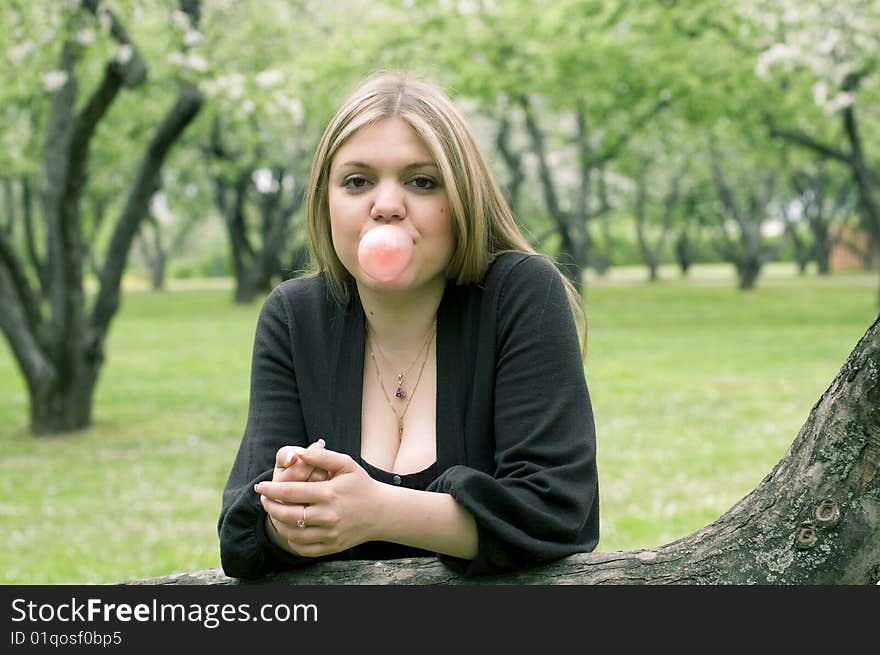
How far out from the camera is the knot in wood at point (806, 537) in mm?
1945

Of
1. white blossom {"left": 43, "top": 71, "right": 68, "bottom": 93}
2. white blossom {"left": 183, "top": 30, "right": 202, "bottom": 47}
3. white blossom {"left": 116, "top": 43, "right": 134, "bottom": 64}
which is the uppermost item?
white blossom {"left": 183, "top": 30, "right": 202, "bottom": 47}

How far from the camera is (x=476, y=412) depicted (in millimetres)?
2209

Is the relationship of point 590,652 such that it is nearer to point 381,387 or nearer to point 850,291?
point 381,387

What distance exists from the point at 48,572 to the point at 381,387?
5014 millimetres

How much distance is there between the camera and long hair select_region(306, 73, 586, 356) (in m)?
2.16

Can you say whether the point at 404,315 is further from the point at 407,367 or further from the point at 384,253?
the point at 384,253

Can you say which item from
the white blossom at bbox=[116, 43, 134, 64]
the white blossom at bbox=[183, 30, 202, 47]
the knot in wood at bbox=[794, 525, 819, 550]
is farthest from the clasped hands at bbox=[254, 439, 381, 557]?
the white blossom at bbox=[183, 30, 202, 47]

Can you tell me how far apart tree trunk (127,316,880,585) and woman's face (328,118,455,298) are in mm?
562

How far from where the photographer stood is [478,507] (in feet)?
6.30

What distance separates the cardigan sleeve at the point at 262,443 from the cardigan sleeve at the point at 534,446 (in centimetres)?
32

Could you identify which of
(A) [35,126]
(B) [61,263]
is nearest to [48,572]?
(B) [61,263]

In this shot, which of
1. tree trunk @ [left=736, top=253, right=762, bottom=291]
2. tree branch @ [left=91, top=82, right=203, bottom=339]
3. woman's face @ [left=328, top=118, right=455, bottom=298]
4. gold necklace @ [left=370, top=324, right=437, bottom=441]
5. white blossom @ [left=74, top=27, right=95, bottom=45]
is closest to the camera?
woman's face @ [left=328, top=118, right=455, bottom=298]

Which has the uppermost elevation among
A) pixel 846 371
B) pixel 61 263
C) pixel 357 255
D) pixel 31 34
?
pixel 31 34

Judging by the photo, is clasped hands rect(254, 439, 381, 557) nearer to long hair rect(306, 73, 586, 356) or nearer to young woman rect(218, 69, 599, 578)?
young woman rect(218, 69, 599, 578)
